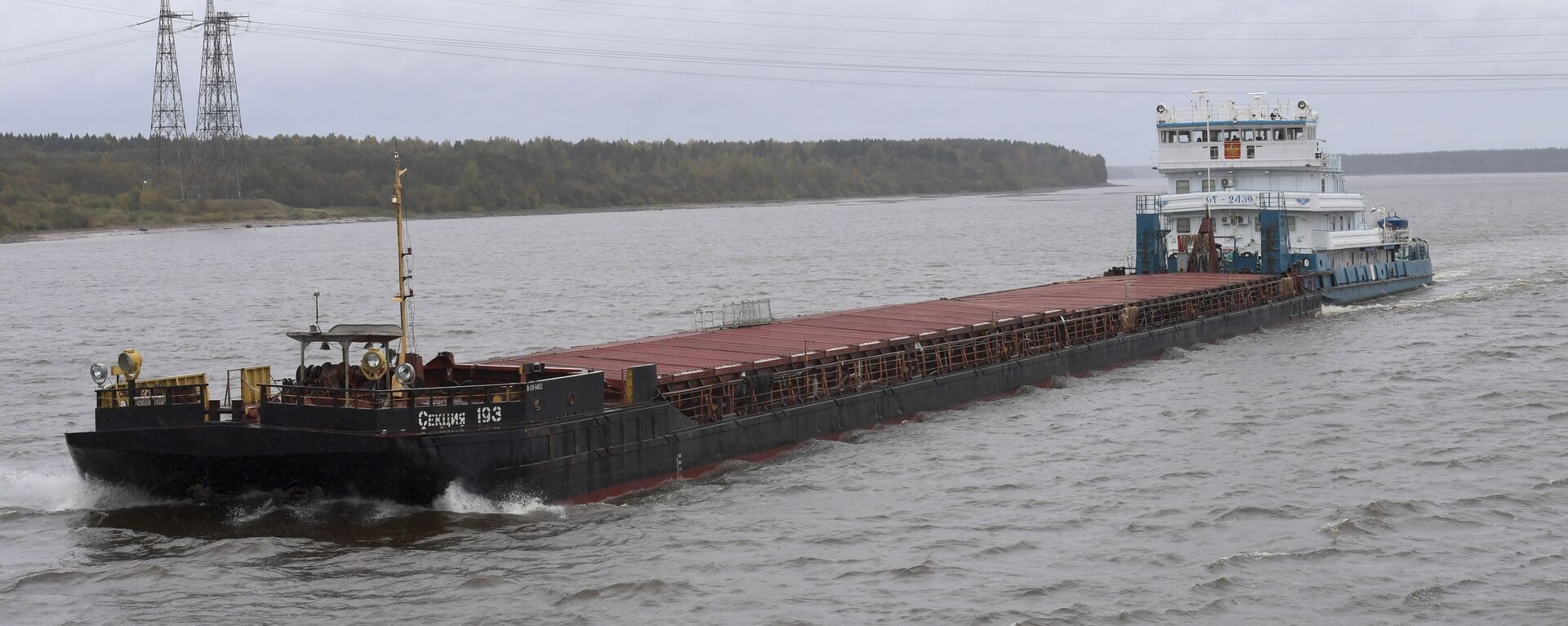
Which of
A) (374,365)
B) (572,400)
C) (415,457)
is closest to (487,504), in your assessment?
(415,457)

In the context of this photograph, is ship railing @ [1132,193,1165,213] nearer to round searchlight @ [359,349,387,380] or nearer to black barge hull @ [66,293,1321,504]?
black barge hull @ [66,293,1321,504]

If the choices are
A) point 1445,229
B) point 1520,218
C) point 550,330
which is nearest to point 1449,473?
point 550,330

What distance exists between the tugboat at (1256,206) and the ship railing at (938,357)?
17.3 feet

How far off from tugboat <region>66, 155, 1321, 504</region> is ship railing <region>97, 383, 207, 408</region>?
30 mm

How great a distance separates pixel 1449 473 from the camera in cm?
2373

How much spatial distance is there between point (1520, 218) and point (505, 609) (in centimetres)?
10647

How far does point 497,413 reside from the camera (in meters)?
20.2

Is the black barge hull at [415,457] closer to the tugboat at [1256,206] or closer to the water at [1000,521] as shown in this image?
the water at [1000,521]

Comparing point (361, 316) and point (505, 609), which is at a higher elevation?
point (361, 316)

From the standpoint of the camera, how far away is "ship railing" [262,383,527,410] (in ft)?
66.0

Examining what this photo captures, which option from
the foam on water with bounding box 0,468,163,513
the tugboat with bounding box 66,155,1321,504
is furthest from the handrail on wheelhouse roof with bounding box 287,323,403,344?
the foam on water with bounding box 0,468,163,513

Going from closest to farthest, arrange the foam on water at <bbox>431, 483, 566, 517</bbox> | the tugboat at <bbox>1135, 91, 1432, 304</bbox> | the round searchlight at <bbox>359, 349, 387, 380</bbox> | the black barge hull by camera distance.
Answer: the black barge hull → the foam on water at <bbox>431, 483, 566, 517</bbox> → the round searchlight at <bbox>359, 349, 387, 380</bbox> → the tugboat at <bbox>1135, 91, 1432, 304</bbox>

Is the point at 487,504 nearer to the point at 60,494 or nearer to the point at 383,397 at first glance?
the point at 383,397

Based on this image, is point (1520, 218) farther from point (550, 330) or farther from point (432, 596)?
point (432, 596)
